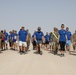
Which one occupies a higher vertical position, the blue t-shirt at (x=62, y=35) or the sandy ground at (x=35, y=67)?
the blue t-shirt at (x=62, y=35)

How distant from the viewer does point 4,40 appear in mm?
23094

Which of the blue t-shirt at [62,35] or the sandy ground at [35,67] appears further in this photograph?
the blue t-shirt at [62,35]

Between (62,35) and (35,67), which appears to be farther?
(62,35)

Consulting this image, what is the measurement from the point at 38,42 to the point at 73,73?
903 centimetres

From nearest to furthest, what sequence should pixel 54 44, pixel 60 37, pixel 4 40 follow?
pixel 60 37 → pixel 54 44 → pixel 4 40

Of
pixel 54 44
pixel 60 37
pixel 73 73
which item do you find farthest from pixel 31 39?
pixel 73 73

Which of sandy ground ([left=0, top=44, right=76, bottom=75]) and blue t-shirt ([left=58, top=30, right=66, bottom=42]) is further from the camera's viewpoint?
blue t-shirt ([left=58, top=30, right=66, bottom=42])

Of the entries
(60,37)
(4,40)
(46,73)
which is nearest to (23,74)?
(46,73)

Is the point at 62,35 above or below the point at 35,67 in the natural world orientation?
above

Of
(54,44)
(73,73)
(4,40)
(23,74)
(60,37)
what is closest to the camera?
(23,74)

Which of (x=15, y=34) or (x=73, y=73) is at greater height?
(x=15, y=34)

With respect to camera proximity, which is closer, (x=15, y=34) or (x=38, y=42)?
(x=38, y=42)

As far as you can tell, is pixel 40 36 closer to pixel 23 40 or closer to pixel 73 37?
pixel 23 40

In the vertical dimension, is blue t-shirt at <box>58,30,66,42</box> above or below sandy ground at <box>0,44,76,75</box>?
above
